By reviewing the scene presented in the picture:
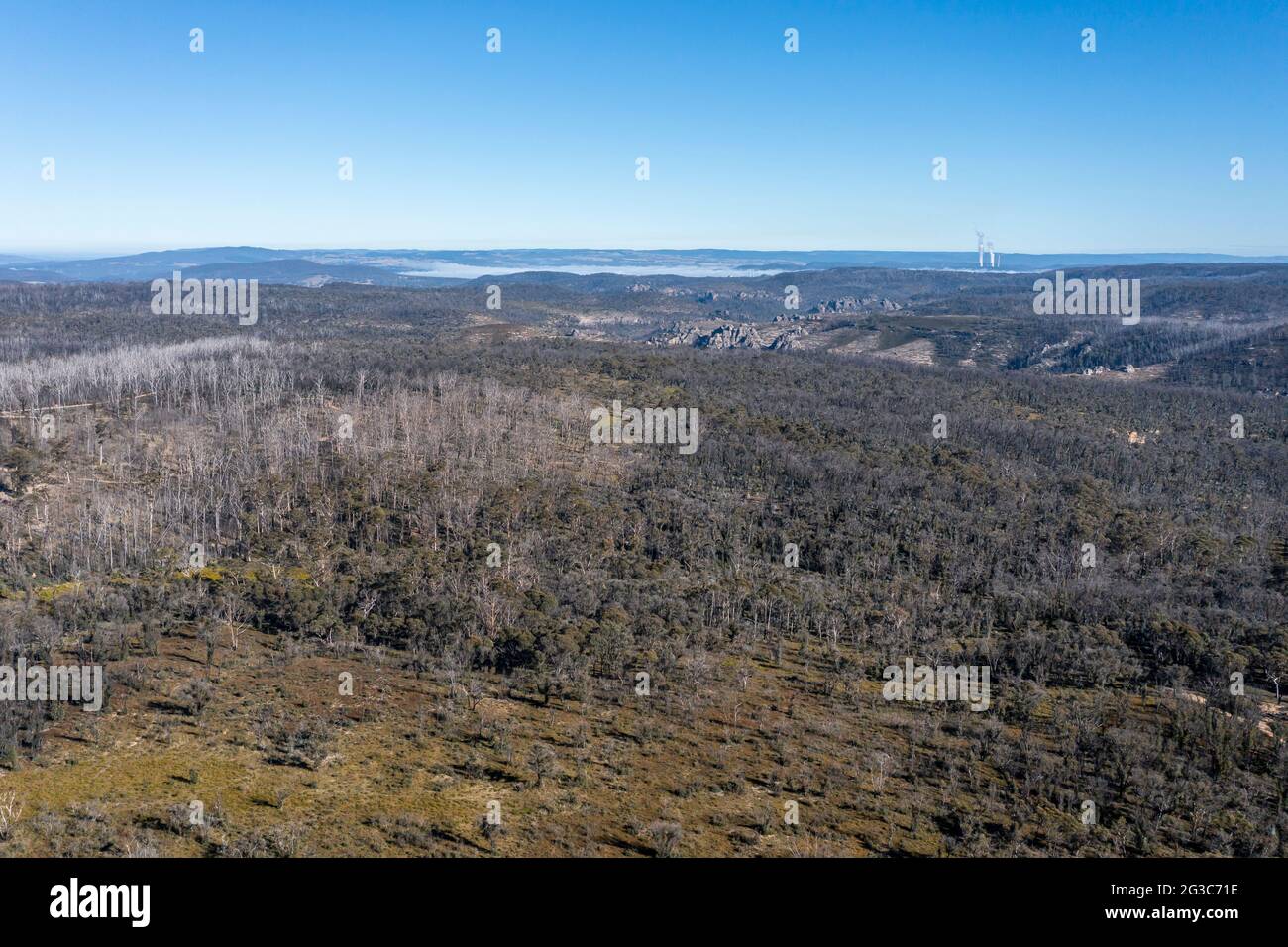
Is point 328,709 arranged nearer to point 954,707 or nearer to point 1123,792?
point 954,707

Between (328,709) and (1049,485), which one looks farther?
(1049,485)

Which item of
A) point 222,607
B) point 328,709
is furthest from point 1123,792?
point 222,607

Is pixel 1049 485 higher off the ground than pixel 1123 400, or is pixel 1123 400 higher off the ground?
Answer: pixel 1123 400

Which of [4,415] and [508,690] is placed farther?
[4,415]

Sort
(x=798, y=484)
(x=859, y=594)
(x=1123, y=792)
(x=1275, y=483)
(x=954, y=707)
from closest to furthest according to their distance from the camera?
(x=1123, y=792) → (x=954, y=707) → (x=859, y=594) → (x=798, y=484) → (x=1275, y=483)

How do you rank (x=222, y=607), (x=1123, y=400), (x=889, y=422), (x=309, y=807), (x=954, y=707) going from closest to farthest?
(x=309, y=807), (x=954, y=707), (x=222, y=607), (x=889, y=422), (x=1123, y=400)
